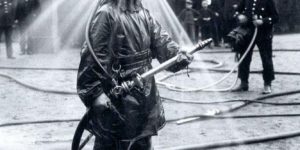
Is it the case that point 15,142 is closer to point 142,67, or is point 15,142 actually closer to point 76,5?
point 142,67

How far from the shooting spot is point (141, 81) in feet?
11.4

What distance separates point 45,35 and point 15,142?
12.0 meters

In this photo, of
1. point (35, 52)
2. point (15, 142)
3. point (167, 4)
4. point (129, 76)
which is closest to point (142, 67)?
point (129, 76)

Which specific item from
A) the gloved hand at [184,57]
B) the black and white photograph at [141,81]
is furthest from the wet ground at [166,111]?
the gloved hand at [184,57]

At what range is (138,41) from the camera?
3.69 metres

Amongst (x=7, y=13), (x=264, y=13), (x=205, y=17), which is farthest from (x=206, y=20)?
(x=264, y=13)

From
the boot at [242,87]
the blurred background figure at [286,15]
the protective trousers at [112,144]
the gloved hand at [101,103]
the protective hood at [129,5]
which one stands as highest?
the protective hood at [129,5]

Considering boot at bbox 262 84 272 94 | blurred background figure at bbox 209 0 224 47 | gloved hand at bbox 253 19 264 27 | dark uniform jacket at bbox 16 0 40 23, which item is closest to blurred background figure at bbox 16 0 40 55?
dark uniform jacket at bbox 16 0 40 23

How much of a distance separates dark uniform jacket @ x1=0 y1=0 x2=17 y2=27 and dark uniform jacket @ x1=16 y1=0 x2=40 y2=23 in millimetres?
420

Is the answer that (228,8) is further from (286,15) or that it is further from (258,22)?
(258,22)

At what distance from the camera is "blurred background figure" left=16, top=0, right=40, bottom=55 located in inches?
647

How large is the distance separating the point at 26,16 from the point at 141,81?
547 inches

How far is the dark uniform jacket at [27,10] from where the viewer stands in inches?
646

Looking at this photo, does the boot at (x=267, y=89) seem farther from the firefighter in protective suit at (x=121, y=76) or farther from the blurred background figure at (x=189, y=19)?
the blurred background figure at (x=189, y=19)
